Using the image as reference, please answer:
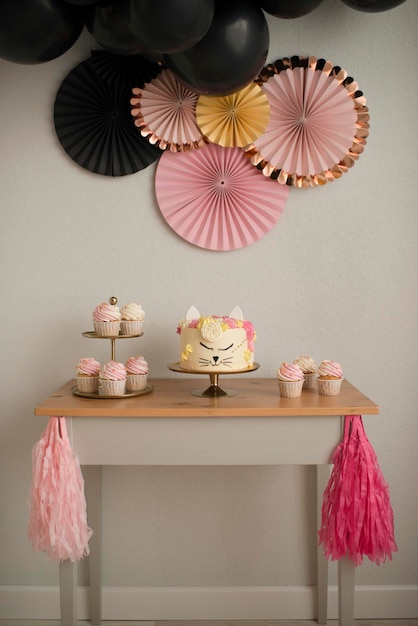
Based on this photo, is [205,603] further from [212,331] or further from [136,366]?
[212,331]

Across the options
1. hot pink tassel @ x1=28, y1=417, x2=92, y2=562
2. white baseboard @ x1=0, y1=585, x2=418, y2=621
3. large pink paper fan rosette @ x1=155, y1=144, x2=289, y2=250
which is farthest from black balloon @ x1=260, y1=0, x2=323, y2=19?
white baseboard @ x1=0, y1=585, x2=418, y2=621

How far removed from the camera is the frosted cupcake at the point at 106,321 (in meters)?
2.06

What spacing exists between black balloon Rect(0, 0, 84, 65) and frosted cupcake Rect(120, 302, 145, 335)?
743mm

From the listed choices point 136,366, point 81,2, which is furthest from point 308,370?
point 81,2

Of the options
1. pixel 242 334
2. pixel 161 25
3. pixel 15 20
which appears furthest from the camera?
pixel 242 334

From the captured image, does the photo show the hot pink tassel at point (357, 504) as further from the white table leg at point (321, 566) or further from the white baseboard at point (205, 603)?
the white baseboard at point (205, 603)

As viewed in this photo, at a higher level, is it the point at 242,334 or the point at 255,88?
the point at 255,88

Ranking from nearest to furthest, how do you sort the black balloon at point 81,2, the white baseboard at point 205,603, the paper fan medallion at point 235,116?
the black balloon at point 81,2
the paper fan medallion at point 235,116
the white baseboard at point 205,603

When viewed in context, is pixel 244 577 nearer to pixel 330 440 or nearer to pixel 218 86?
pixel 330 440

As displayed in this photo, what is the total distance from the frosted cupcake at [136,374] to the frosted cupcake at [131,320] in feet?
0.29

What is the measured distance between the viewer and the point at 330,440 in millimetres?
1906

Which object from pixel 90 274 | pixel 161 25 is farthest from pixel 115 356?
pixel 161 25

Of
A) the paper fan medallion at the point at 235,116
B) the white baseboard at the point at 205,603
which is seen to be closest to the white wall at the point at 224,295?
the white baseboard at the point at 205,603

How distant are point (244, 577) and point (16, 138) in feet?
5.54
